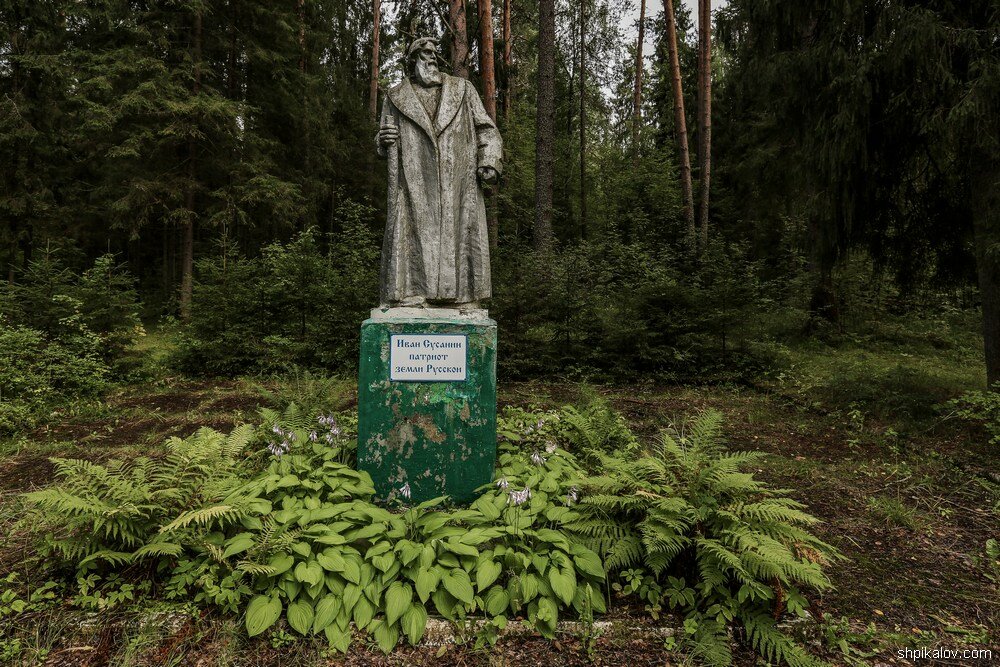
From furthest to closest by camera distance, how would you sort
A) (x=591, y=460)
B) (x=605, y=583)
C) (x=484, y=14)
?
(x=484, y=14) → (x=591, y=460) → (x=605, y=583)

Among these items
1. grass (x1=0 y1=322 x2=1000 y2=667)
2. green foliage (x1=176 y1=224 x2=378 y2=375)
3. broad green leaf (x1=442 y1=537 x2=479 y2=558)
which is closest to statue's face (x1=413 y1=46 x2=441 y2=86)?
grass (x1=0 y1=322 x2=1000 y2=667)

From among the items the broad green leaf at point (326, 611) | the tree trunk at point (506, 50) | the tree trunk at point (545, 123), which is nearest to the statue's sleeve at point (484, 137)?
the broad green leaf at point (326, 611)

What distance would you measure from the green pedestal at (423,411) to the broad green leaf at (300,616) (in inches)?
38.9

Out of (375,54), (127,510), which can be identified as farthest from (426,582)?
(375,54)

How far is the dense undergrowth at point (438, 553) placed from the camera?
219 cm

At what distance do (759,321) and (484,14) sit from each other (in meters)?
7.85

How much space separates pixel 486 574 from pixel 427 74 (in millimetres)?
3379

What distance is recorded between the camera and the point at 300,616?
85.6 inches

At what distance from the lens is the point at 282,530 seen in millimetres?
2404

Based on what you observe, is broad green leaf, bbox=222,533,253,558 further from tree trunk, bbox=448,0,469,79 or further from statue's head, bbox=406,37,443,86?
tree trunk, bbox=448,0,469,79

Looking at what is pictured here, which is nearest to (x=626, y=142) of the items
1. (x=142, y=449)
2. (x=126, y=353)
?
(x=126, y=353)

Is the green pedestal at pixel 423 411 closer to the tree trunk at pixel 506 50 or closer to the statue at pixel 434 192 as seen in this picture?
the statue at pixel 434 192

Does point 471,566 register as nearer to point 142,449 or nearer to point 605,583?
point 605,583

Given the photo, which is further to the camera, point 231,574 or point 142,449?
point 142,449
